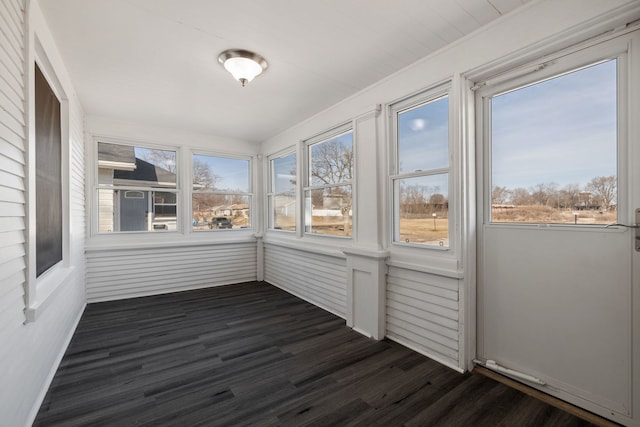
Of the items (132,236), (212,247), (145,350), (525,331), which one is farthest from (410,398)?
(132,236)

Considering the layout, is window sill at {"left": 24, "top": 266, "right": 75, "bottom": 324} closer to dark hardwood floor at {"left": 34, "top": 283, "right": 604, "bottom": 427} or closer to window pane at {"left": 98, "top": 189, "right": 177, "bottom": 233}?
dark hardwood floor at {"left": 34, "top": 283, "right": 604, "bottom": 427}

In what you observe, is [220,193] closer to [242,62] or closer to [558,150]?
[242,62]

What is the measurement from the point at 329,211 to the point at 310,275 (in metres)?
0.98

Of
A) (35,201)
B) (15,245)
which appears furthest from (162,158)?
(15,245)

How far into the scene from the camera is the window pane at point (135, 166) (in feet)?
14.6

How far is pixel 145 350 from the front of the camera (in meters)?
2.80

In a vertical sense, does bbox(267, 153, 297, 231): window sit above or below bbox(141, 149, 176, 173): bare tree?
below

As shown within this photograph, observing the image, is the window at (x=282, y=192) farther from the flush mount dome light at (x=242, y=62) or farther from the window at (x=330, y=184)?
the flush mount dome light at (x=242, y=62)

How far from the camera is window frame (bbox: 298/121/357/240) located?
3.55 m

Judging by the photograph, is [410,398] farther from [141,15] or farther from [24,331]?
[141,15]

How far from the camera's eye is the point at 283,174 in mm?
5125

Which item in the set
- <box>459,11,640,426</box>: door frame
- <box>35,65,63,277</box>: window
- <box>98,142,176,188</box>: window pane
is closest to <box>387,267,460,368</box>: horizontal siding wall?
<box>459,11,640,426</box>: door frame

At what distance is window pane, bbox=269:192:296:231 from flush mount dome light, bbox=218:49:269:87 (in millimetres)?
2294

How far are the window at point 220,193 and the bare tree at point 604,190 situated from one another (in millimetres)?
4837
